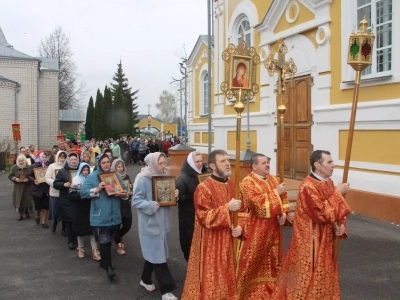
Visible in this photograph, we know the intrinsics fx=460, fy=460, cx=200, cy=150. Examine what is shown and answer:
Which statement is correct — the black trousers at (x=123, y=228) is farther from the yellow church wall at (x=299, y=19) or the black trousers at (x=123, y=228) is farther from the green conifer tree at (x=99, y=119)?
the green conifer tree at (x=99, y=119)

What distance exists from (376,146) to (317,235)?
233 inches

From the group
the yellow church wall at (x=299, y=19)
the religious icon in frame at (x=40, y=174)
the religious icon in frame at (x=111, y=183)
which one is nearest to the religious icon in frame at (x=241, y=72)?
the religious icon in frame at (x=111, y=183)

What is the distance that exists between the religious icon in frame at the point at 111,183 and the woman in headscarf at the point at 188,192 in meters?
0.98

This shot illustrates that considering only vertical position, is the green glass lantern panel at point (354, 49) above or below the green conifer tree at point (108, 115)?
below

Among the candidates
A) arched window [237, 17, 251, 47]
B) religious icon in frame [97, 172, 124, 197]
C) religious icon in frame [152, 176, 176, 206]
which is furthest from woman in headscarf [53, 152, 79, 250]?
arched window [237, 17, 251, 47]

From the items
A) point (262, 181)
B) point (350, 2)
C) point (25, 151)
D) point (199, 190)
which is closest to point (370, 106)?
point (350, 2)

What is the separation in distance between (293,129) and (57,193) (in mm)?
6439

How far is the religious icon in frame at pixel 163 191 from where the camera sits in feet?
18.2

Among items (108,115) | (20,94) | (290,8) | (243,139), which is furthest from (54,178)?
(108,115)

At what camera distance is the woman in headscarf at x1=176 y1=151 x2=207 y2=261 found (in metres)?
5.95

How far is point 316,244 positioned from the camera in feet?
14.8

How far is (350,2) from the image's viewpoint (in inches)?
409

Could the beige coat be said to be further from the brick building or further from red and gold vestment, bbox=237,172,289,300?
the brick building

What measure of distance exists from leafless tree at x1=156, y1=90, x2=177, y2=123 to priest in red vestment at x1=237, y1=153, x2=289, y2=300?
100 meters
